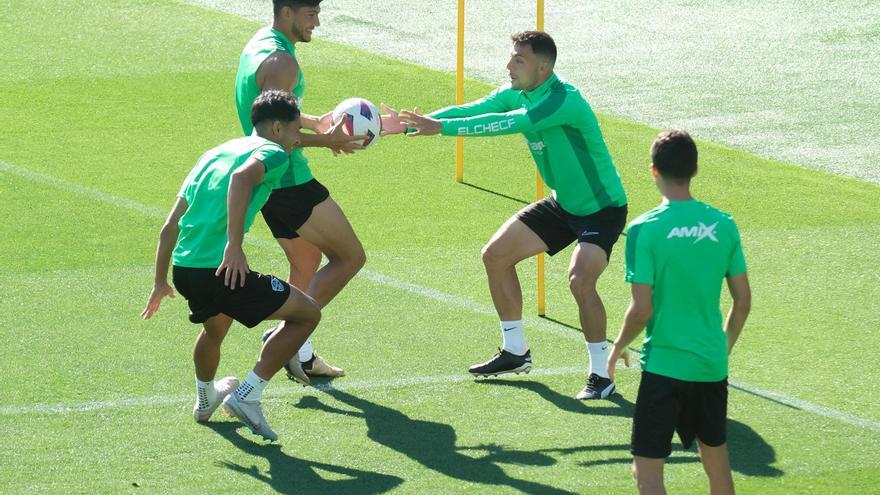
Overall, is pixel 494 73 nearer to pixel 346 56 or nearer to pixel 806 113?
pixel 346 56

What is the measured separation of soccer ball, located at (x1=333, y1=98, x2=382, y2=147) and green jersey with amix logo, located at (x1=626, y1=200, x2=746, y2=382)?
11.7ft

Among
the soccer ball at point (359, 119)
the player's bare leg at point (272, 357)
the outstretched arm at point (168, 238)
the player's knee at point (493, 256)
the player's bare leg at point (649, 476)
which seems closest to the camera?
the player's bare leg at point (649, 476)

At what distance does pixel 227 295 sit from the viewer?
26.2 ft

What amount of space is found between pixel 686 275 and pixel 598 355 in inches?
112

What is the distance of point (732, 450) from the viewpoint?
27.0 feet

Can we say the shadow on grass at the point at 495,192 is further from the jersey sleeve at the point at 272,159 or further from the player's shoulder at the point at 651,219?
the player's shoulder at the point at 651,219

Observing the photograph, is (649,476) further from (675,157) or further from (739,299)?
(675,157)

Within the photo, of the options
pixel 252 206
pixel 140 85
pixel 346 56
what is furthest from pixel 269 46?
pixel 346 56

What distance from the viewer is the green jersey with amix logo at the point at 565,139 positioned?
30.5ft

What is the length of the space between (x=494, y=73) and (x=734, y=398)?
11.0 m

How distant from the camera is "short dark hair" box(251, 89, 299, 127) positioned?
812 centimetres

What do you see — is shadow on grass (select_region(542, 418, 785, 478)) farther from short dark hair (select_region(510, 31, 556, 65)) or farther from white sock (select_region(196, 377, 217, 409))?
short dark hair (select_region(510, 31, 556, 65))

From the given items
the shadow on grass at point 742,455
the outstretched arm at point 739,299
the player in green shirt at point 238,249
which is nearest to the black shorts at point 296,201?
the player in green shirt at point 238,249

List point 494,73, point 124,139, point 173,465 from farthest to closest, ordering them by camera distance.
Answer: point 494,73 < point 124,139 < point 173,465
